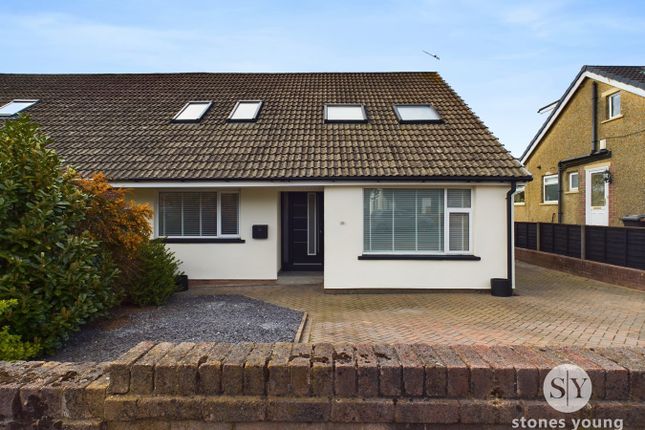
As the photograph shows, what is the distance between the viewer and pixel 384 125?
10453 millimetres

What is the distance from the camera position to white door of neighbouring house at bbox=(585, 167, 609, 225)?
13844 mm

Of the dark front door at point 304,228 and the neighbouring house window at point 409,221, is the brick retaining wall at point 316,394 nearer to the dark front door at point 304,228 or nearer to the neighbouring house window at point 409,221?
the neighbouring house window at point 409,221

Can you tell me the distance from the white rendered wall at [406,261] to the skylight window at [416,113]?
3.07 metres

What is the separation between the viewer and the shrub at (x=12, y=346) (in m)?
3.97

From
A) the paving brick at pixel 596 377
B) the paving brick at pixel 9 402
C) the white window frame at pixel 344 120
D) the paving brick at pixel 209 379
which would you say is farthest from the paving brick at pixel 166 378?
the white window frame at pixel 344 120

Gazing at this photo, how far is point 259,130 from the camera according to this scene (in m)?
10.4

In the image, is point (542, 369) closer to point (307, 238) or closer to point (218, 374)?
point (218, 374)

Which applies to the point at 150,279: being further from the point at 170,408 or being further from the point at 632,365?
the point at 632,365

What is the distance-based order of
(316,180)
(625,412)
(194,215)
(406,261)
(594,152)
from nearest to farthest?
(625,412)
(316,180)
(406,261)
(194,215)
(594,152)

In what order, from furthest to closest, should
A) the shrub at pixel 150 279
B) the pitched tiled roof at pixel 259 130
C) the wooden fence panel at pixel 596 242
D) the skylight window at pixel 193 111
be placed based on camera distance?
1. the skylight window at pixel 193 111
2. the wooden fence panel at pixel 596 242
3. the pitched tiled roof at pixel 259 130
4. the shrub at pixel 150 279

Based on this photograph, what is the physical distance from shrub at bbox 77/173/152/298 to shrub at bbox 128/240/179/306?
0.31ft

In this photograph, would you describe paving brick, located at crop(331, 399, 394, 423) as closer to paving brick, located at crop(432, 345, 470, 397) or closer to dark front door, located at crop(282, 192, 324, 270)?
paving brick, located at crop(432, 345, 470, 397)

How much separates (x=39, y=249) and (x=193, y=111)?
7852 mm

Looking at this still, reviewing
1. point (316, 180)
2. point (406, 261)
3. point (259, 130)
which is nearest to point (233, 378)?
point (316, 180)
